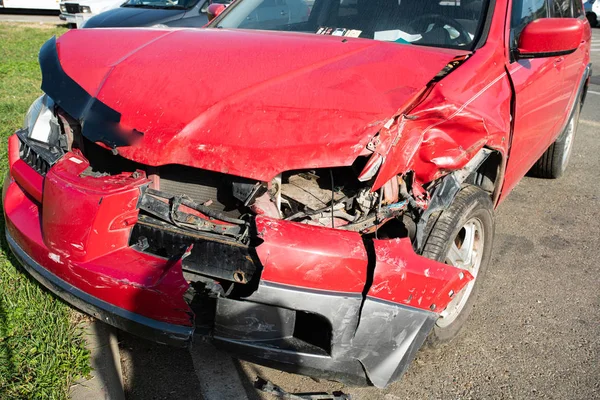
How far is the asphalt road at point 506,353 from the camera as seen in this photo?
2750 mm

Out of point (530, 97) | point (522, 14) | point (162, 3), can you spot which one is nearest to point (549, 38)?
point (530, 97)

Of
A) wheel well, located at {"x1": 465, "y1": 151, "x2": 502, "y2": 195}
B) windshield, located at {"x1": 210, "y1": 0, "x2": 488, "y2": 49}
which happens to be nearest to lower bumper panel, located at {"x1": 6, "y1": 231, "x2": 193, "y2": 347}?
wheel well, located at {"x1": 465, "y1": 151, "x2": 502, "y2": 195}

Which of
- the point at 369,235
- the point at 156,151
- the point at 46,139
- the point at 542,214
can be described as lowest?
the point at 542,214

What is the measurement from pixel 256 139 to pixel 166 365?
4.18 ft

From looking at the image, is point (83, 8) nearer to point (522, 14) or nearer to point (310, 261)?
point (522, 14)

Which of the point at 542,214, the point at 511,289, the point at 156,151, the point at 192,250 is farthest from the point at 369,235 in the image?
the point at 542,214

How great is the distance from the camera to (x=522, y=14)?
141 inches

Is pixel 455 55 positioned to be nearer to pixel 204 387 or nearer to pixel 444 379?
pixel 444 379

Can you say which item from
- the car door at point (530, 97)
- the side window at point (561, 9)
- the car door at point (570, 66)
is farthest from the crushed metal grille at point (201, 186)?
the side window at point (561, 9)

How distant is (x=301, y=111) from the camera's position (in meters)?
2.45

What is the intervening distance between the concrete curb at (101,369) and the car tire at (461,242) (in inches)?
58.5

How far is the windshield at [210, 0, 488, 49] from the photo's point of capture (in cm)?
332

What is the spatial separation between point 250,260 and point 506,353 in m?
1.60

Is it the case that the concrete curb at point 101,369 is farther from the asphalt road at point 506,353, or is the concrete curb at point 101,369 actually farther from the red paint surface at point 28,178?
the red paint surface at point 28,178
